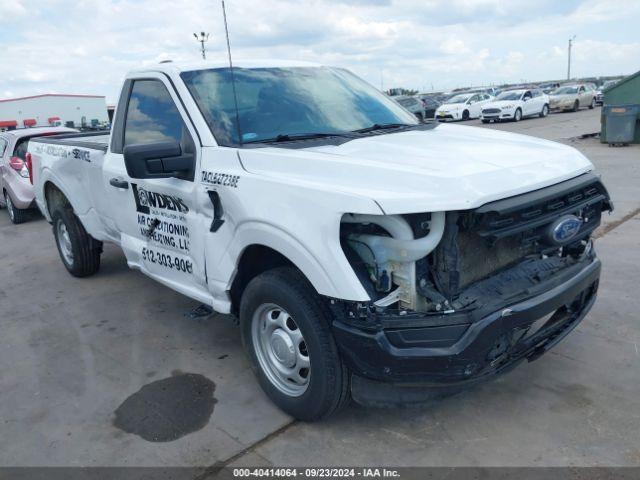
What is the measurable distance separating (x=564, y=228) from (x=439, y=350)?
0.94 metres

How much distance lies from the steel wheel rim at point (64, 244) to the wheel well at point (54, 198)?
208 millimetres

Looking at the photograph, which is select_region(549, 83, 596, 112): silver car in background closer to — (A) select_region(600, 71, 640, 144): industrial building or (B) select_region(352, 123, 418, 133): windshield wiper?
(A) select_region(600, 71, 640, 144): industrial building

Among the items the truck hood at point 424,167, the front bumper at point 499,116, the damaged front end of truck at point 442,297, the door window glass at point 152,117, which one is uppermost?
the door window glass at point 152,117

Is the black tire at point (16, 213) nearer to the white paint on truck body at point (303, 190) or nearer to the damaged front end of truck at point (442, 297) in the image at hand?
the white paint on truck body at point (303, 190)

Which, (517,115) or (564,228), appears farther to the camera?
(517,115)

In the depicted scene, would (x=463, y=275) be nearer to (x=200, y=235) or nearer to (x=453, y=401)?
(x=453, y=401)

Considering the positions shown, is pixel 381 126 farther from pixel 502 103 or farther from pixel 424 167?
pixel 502 103

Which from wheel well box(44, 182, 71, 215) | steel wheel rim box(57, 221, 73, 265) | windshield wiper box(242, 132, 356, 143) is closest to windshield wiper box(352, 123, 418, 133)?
windshield wiper box(242, 132, 356, 143)

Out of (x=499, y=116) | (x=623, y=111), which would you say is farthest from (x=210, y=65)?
(x=499, y=116)

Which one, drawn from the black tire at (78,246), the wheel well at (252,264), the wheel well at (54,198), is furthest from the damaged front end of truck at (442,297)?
the wheel well at (54,198)

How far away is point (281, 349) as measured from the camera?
3.20 metres

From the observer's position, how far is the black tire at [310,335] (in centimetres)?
286

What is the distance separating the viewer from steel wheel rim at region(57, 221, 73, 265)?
610 cm

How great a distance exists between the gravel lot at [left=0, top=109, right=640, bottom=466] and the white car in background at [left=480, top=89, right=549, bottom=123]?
24207mm
